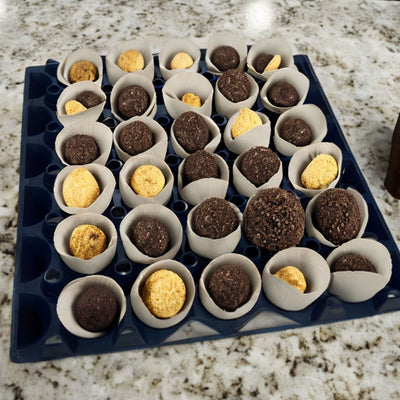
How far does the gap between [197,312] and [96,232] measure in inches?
8.6

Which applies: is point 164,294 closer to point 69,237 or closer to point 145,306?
Answer: point 145,306

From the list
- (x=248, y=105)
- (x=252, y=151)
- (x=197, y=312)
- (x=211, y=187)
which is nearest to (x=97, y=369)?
(x=197, y=312)

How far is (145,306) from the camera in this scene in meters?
0.74

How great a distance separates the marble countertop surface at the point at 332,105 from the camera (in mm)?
747

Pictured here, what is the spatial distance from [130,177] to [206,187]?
149 mm

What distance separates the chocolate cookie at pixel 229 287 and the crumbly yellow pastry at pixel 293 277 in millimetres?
Result: 58

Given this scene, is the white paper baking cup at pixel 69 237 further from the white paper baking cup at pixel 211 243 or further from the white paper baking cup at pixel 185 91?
the white paper baking cup at pixel 185 91

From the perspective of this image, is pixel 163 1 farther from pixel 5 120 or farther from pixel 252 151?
pixel 252 151

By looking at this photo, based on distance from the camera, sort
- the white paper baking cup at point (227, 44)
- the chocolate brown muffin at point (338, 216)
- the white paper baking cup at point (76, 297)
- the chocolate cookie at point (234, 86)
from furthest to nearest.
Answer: the white paper baking cup at point (227, 44) → the chocolate cookie at point (234, 86) → the chocolate brown muffin at point (338, 216) → the white paper baking cup at point (76, 297)

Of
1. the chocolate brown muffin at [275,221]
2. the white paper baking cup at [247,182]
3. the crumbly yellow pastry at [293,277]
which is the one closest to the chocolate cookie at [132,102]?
the white paper baking cup at [247,182]

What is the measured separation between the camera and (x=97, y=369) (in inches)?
29.7

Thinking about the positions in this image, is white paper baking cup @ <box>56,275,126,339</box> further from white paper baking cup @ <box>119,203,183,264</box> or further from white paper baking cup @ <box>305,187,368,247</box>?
white paper baking cup @ <box>305,187,368,247</box>

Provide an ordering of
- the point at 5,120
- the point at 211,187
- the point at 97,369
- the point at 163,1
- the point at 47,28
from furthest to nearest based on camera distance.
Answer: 1. the point at 163,1
2. the point at 47,28
3. the point at 5,120
4. the point at 211,187
5. the point at 97,369

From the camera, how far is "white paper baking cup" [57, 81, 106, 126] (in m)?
1.01
